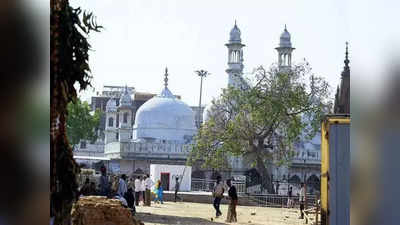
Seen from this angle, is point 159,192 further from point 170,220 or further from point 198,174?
point 198,174

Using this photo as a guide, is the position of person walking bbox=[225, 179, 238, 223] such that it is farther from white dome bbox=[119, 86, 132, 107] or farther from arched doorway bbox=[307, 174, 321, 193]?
white dome bbox=[119, 86, 132, 107]

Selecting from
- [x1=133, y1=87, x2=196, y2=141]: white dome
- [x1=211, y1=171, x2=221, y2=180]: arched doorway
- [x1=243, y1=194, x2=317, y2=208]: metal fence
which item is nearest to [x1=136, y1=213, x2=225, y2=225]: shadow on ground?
[x1=243, y1=194, x2=317, y2=208]: metal fence

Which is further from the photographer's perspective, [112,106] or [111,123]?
[112,106]

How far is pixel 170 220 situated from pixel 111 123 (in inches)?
1364

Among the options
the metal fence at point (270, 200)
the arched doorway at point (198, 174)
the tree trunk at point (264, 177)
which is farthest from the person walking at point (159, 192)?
the arched doorway at point (198, 174)

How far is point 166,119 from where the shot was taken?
132ft

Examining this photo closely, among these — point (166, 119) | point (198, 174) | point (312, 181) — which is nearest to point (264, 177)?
point (312, 181)

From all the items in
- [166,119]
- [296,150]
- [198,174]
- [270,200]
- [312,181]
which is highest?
[166,119]

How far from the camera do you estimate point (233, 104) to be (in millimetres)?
A: 26891

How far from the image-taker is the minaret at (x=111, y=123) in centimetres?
4731

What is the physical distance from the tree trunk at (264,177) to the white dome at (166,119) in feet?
42.2

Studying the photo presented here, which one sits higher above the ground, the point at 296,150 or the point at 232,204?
the point at 296,150

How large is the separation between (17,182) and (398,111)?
1431 mm

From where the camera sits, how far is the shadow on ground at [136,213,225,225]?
567 inches
